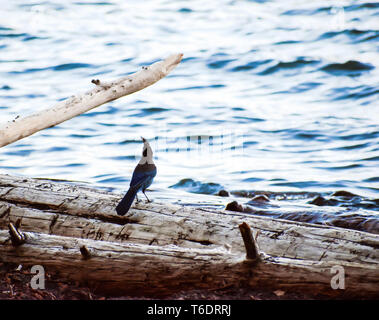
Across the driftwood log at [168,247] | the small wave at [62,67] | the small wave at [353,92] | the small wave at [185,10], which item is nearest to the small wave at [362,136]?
the small wave at [353,92]

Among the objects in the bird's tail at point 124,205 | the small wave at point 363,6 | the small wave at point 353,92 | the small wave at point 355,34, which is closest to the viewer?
the bird's tail at point 124,205

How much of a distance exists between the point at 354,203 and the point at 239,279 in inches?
152

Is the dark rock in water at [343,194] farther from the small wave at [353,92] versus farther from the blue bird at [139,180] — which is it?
the small wave at [353,92]

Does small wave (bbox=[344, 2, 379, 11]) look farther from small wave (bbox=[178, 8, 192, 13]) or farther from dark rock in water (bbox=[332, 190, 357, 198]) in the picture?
dark rock in water (bbox=[332, 190, 357, 198])

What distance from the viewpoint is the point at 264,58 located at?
13.3m

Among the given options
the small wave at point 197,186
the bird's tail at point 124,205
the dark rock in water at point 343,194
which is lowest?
the small wave at point 197,186

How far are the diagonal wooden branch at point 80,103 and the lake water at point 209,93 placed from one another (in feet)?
8.70

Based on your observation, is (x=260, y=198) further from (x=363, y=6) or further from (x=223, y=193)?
(x=363, y=6)

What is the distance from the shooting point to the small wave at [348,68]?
1226cm

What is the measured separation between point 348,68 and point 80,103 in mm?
9493

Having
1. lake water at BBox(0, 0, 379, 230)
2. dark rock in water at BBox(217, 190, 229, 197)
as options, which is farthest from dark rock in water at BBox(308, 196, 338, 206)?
dark rock in water at BBox(217, 190, 229, 197)

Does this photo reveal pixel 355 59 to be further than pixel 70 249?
Yes

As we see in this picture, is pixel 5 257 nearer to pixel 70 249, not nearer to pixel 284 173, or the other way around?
pixel 70 249
